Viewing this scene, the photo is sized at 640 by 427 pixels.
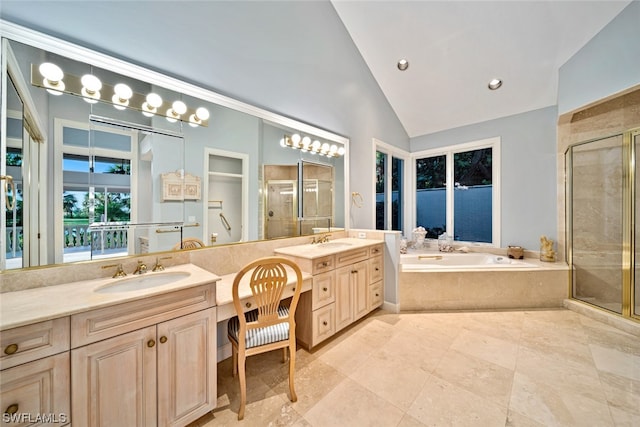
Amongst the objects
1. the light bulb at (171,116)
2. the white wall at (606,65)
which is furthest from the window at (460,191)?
the light bulb at (171,116)

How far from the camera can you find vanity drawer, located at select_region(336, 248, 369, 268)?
2.26m

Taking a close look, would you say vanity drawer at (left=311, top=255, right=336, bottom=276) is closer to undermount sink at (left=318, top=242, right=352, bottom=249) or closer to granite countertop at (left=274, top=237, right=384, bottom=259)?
granite countertop at (left=274, top=237, right=384, bottom=259)

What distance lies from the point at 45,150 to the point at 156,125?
1.91 ft

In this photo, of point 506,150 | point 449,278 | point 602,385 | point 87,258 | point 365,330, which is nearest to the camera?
point 87,258

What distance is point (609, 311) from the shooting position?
100 inches

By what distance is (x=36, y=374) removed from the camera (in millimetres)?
902

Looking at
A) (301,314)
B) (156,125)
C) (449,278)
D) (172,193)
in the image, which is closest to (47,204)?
(172,193)

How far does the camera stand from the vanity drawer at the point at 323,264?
2016 millimetres

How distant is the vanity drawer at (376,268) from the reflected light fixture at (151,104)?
237 centimetres

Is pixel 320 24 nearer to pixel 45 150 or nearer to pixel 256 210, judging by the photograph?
pixel 256 210

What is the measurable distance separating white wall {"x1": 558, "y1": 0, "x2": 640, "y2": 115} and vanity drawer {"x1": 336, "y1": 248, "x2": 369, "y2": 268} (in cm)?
290

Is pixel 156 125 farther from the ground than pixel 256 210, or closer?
farther from the ground

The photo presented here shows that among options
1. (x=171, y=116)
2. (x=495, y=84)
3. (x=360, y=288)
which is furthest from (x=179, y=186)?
(x=495, y=84)

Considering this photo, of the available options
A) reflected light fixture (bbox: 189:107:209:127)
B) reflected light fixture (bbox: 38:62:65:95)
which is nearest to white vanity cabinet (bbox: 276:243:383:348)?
reflected light fixture (bbox: 189:107:209:127)
